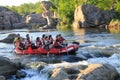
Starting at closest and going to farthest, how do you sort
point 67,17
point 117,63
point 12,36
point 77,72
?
point 77,72 → point 117,63 → point 12,36 → point 67,17

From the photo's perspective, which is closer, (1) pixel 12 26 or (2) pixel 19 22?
(1) pixel 12 26

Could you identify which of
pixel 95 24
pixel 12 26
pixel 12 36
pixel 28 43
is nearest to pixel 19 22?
pixel 12 26

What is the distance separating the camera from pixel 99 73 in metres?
17.2

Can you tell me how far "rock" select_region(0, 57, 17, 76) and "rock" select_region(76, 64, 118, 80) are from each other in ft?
16.3

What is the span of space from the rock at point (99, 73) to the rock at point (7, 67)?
4980 mm

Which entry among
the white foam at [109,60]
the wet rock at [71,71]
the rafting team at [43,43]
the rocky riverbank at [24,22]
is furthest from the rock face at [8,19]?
the wet rock at [71,71]

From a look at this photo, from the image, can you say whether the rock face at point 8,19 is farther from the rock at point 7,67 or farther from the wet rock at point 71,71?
the wet rock at point 71,71

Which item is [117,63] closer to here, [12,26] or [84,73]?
[84,73]

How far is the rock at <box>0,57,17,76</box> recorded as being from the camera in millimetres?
19956

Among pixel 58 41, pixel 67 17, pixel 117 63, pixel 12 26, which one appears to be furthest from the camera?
pixel 12 26

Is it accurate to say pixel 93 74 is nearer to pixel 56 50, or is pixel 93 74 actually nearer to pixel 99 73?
pixel 99 73

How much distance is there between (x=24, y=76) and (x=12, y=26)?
65.9m

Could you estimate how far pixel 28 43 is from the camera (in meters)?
29.1

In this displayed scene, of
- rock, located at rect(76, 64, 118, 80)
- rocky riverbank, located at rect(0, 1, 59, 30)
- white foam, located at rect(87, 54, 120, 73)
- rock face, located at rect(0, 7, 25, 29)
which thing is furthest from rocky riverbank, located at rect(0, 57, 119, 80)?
rock face, located at rect(0, 7, 25, 29)
